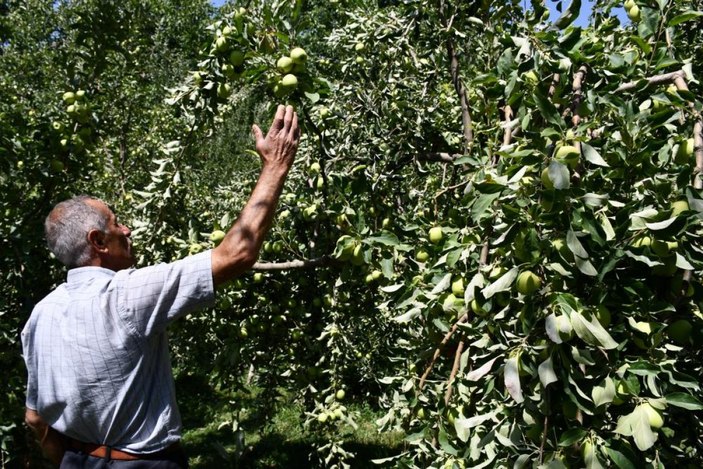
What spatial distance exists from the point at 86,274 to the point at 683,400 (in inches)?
66.1

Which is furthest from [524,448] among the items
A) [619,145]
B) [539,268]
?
[619,145]

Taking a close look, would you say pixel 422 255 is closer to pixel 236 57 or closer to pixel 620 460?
pixel 236 57

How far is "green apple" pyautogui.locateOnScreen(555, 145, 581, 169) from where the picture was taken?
138 centimetres

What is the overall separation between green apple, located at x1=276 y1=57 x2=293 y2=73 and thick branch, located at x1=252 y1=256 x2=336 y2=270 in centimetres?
87

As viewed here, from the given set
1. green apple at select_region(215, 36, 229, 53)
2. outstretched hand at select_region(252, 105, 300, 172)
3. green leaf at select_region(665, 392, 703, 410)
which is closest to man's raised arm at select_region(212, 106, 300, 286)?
outstretched hand at select_region(252, 105, 300, 172)

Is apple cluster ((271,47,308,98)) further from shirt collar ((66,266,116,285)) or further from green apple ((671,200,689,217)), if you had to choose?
green apple ((671,200,689,217))

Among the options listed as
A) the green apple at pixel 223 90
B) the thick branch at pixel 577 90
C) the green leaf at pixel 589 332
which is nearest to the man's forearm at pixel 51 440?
the green apple at pixel 223 90

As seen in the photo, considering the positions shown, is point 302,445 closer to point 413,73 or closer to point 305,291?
point 305,291

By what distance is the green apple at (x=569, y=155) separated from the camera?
4.52ft

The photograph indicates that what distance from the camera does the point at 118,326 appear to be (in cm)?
177

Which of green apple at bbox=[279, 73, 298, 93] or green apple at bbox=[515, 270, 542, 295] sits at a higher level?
green apple at bbox=[279, 73, 298, 93]

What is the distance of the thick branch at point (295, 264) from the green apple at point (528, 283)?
4.62 feet

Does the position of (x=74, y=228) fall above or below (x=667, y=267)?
above

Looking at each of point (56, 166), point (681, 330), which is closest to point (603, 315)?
point (681, 330)
